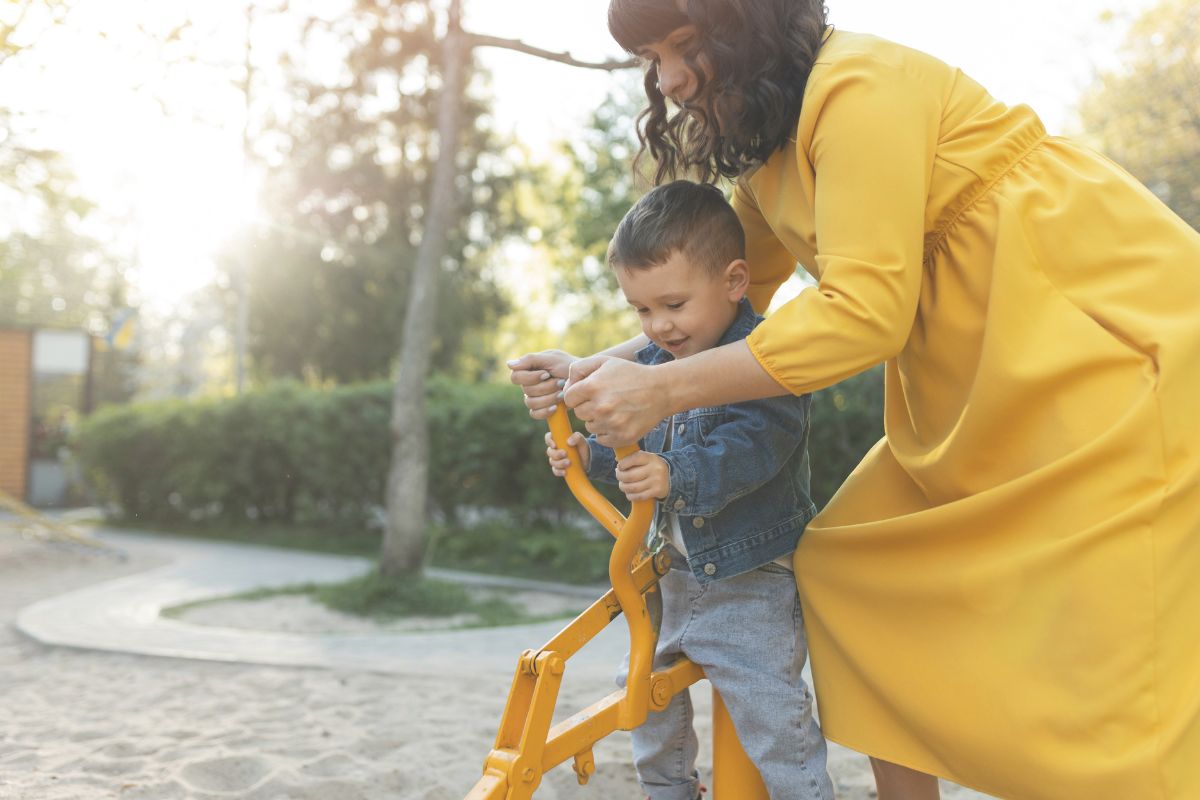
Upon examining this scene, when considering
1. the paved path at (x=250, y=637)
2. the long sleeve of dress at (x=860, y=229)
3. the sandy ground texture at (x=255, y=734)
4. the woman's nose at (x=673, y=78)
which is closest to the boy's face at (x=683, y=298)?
the woman's nose at (x=673, y=78)

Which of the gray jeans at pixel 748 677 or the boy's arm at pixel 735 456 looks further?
the gray jeans at pixel 748 677

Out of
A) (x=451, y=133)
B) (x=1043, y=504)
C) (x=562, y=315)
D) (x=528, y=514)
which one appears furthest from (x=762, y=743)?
(x=562, y=315)

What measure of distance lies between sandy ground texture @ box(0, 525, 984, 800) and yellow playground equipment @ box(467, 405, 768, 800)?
1.32 metres

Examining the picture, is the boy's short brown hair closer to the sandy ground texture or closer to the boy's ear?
the boy's ear

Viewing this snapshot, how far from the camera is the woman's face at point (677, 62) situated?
5.49ft

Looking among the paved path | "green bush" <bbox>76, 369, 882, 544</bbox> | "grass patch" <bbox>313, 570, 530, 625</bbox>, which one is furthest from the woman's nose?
"green bush" <bbox>76, 369, 882, 544</bbox>

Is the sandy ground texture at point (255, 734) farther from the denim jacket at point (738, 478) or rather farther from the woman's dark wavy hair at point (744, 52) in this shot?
the woman's dark wavy hair at point (744, 52)

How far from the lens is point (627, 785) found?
3.29 m

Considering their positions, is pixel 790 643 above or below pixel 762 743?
above

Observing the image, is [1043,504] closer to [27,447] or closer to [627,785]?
[627,785]

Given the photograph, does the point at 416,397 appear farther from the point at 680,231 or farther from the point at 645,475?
the point at 645,475

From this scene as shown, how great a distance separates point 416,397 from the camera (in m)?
7.34

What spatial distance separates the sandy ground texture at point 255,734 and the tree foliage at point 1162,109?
6095mm

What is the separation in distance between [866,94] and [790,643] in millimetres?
990
